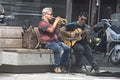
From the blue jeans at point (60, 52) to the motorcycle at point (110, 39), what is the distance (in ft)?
8.22

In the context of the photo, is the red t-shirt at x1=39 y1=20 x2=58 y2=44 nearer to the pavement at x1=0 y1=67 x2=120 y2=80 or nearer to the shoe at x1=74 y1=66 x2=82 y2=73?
the pavement at x1=0 y1=67 x2=120 y2=80

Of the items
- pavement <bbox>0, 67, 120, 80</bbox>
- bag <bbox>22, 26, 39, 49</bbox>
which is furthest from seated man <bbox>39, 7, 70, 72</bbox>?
pavement <bbox>0, 67, 120, 80</bbox>

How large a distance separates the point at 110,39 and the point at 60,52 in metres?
3.04

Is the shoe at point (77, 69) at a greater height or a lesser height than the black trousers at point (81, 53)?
lesser

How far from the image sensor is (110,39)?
44.8 ft

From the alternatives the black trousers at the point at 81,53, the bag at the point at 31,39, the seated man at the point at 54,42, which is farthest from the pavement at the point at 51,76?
the bag at the point at 31,39

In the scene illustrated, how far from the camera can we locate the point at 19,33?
37.0 feet

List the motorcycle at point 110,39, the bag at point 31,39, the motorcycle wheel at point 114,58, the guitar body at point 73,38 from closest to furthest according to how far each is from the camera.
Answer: the bag at point 31,39, the guitar body at point 73,38, the motorcycle wheel at point 114,58, the motorcycle at point 110,39

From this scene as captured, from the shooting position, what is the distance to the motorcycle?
43.8 ft

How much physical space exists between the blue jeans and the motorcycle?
2.51 m

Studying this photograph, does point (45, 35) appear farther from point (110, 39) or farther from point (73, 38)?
point (110, 39)

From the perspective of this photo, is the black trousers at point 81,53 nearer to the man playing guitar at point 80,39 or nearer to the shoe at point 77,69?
the man playing guitar at point 80,39

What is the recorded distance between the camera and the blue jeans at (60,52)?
11.0 m

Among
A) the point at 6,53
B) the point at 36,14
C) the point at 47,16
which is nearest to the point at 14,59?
the point at 6,53
